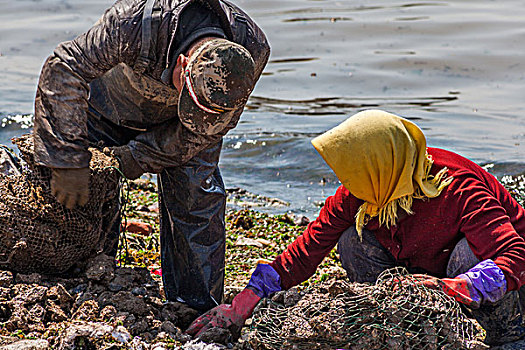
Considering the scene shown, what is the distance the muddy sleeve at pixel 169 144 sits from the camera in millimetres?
3598

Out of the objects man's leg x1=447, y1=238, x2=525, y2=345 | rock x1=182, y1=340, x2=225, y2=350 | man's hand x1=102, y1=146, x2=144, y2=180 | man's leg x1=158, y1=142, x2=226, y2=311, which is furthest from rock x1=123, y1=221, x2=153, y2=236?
man's leg x1=447, y1=238, x2=525, y2=345

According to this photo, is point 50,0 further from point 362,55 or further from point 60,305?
point 60,305

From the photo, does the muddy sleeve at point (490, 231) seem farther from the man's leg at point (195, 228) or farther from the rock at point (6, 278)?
the rock at point (6, 278)

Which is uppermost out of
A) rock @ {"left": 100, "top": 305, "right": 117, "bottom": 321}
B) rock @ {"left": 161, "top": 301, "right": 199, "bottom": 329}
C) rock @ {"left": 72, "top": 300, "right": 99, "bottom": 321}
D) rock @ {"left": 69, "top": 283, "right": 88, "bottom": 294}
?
rock @ {"left": 72, "top": 300, "right": 99, "bottom": 321}

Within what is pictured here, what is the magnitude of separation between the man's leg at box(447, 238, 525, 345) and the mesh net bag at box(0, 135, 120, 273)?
5.78 ft

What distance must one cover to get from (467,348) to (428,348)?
24 cm

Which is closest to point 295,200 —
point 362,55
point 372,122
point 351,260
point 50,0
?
point 351,260

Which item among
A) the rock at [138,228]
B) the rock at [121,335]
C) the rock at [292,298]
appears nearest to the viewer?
the rock at [121,335]

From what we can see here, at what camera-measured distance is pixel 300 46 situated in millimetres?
12531

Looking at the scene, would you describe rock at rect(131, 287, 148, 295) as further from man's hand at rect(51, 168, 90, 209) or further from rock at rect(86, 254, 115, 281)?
man's hand at rect(51, 168, 90, 209)

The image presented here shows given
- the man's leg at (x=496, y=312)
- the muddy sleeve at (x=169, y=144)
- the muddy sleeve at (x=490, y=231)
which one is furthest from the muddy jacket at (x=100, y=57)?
the man's leg at (x=496, y=312)

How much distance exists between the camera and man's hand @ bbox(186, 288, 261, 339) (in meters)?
3.38

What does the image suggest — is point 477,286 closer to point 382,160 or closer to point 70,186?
point 382,160

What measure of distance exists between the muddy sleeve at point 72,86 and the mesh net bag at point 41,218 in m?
0.17
